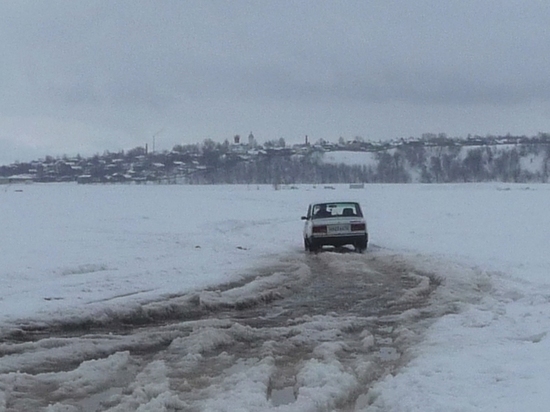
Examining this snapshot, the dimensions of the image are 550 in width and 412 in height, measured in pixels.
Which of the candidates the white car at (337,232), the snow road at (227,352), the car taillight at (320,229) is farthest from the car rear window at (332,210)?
the snow road at (227,352)

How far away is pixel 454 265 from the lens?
57.3 ft

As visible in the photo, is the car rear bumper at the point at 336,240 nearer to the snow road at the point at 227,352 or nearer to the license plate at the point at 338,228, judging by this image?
the license plate at the point at 338,228

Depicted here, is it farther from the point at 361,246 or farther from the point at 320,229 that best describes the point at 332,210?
the point at 320,229

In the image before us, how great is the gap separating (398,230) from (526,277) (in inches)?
710

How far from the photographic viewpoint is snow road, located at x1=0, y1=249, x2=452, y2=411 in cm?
648

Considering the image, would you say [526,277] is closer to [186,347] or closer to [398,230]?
[186,347]

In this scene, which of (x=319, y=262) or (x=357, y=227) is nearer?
(x=319, y=262)

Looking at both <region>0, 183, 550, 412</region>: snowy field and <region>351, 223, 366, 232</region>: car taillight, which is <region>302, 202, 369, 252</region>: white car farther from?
<region>0, 183, 550, 412</region>: snowy field

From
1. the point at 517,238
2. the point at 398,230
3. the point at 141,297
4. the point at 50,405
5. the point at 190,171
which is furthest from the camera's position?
the point at 190,171

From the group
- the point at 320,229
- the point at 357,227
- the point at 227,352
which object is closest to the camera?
the point at 227,352

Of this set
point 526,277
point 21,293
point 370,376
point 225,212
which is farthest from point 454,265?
point 225,212

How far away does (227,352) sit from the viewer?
335 inches

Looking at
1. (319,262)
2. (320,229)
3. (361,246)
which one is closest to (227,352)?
(319,262)

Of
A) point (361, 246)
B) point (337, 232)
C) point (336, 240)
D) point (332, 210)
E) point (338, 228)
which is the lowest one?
point (361, 246)
